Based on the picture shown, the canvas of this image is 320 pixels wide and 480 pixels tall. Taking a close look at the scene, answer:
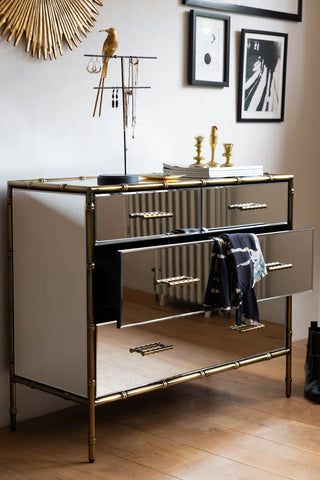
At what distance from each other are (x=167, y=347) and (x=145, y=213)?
493mm

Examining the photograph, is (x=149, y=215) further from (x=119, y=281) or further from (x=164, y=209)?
(x=119, y=281)

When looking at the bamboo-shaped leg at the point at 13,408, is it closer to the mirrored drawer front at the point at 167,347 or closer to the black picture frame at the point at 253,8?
the mirrored drawer front at the point at 167,347

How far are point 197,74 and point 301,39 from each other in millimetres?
761

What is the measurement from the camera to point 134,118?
319cm

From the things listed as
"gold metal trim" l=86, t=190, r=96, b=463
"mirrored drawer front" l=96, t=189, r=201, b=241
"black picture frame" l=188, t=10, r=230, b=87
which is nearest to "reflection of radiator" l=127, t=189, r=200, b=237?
"mirrored drawer front" l=96, t=189, r=201, b=241

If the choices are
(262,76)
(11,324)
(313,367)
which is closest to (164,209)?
(11,324)

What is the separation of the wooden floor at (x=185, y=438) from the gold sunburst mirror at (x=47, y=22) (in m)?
1.39

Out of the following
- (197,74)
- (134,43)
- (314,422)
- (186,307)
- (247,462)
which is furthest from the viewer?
(197,74)

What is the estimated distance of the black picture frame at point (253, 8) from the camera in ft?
11.2

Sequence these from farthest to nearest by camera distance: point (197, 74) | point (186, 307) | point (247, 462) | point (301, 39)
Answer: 1. point (301, 39)
2. point (197, 74)
3. point (186, 307)
4. point (247, 462)

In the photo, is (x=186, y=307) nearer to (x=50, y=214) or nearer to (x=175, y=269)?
(x=175, y=269)

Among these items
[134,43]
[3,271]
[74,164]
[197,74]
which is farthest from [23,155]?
[197,74]

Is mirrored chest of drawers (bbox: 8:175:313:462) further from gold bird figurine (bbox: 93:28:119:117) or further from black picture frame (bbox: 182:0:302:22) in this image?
black picture frame (bbox: 182:0:302:22)

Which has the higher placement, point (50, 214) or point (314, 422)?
point (50, 214)
